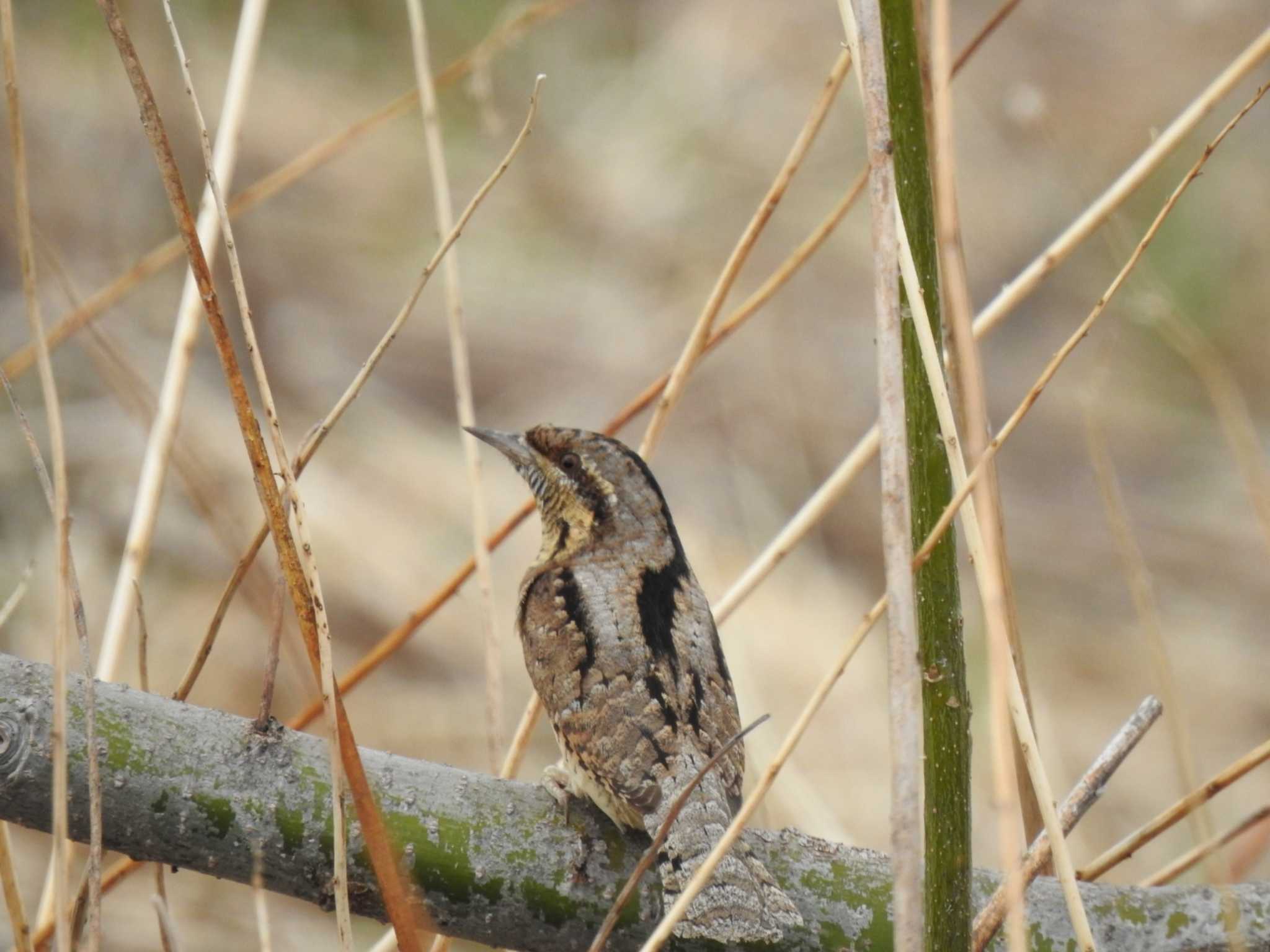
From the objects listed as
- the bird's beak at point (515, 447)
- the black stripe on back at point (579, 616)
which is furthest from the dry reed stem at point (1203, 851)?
the bird's beak at point (515, 447)

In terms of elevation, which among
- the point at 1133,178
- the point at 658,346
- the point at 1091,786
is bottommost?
the point at 1091,786

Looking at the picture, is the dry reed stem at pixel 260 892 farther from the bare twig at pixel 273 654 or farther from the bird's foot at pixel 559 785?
the bird's foot at pixel 559 785

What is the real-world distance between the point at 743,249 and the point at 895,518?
0.96m

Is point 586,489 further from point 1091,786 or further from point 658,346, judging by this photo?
point 658,346

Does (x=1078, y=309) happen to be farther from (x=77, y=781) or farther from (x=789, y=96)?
(x=77, y=781)

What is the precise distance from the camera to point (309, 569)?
1640 mm

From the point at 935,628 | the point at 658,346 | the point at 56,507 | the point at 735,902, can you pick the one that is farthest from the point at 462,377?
the point at 658,346

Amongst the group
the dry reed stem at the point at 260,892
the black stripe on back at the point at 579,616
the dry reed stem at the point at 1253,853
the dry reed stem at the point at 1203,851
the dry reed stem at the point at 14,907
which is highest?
the black stripe on back at the point at 579,616

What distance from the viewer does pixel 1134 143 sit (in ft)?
28.1

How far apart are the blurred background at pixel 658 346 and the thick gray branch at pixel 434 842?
10.3 feet

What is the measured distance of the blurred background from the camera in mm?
6004

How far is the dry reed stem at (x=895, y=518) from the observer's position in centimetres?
128

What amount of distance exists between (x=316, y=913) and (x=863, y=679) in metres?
2.95

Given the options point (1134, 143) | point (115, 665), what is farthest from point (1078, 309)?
point (115, 665)
